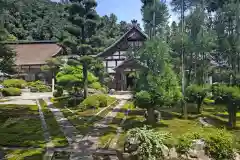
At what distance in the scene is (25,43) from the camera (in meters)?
55.7

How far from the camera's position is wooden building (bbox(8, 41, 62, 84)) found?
48.4 meters

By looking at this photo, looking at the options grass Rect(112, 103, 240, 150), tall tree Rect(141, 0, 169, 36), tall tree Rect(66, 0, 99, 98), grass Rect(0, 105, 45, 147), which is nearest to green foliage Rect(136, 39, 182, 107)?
grass Rect(112, 103, 240, 150)

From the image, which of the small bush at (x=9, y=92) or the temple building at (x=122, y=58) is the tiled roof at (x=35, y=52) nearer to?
the small bush at (x=9, y=92)

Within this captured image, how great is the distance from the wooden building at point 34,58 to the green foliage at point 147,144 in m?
37.0

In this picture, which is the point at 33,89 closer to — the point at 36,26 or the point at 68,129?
the point at 68,129

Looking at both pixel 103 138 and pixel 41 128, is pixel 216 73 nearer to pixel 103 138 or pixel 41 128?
pixel 103 138

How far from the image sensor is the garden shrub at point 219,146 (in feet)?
37.7

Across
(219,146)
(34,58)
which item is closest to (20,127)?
(219,146)

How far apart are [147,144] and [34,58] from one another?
4372cm

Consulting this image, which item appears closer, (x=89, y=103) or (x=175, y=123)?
(x=175, y=123)

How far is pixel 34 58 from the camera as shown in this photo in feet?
166

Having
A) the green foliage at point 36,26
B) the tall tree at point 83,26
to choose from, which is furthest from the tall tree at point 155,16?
the green foliage at point 36,26

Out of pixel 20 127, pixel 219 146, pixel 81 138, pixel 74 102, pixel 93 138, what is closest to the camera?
pixel 219 146

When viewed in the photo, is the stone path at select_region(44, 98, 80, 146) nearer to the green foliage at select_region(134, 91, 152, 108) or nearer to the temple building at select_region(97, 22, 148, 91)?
the green foliage at select_region(134, 91, 152, 108)
